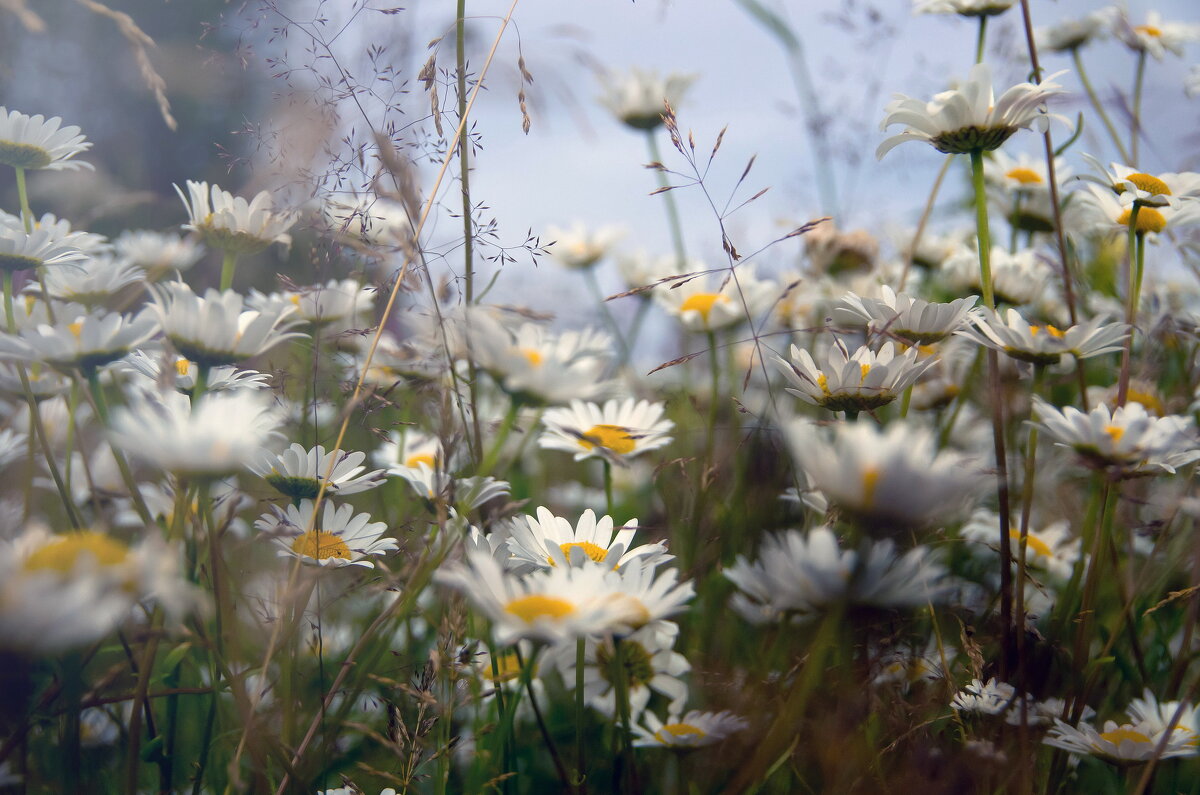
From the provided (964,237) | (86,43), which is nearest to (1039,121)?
(964,237)

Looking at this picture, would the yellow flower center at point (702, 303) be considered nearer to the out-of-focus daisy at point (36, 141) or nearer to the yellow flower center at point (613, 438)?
the yellow flower center at point (613, 438)

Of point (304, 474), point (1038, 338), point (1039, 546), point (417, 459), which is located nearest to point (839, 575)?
point (1038, 338)

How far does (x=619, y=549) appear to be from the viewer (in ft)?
2.48

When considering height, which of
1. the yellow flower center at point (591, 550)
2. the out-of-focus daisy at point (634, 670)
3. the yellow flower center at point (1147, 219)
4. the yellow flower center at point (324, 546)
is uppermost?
the yellow flower center at point (1147, 219)

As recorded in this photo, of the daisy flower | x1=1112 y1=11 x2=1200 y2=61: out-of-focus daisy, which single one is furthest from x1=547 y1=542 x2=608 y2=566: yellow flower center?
x1=1112 y1=11 x2=1200 y2=61: out-of-focus daisy

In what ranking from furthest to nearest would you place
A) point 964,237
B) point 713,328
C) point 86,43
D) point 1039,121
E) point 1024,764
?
point 86,43, point 964,237, point 713,328, point 1039,121, point 1024,764

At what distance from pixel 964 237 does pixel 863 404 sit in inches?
74.9

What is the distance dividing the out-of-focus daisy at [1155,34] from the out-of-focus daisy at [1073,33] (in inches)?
2.3

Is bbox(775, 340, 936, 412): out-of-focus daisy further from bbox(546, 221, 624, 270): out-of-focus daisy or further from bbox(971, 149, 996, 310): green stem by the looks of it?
bbox(546, 221, 624, 270): out-of-focus daisy

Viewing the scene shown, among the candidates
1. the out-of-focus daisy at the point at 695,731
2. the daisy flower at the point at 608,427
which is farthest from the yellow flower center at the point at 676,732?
the daisy flower at the point at 608,427

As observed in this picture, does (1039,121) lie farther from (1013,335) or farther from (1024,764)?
(1024,764)

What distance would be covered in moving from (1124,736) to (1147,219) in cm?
61

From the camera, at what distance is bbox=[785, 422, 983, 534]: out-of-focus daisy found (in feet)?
1.54

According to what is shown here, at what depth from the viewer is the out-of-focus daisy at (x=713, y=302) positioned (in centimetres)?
144
